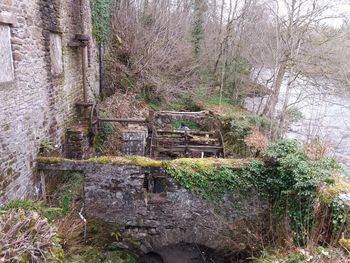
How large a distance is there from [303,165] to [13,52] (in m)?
5.50

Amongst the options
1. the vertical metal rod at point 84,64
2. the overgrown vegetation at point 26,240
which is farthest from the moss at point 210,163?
the vertical metal rod at point 84,64

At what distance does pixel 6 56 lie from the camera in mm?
4906

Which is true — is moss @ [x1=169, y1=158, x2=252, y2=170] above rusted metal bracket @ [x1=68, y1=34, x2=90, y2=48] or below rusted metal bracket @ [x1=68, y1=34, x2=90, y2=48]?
below

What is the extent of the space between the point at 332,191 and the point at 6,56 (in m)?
5.75

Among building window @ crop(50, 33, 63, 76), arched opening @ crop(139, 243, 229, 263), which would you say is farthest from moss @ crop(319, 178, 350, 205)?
building window @ crop(50, 33, 63, 76)

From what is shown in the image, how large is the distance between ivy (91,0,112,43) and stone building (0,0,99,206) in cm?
154

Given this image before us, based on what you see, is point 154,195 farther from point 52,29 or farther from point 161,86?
point 161,86

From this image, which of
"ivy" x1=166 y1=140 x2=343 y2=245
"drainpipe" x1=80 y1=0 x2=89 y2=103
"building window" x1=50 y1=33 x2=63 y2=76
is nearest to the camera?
"ivy" x1=166 y1=140 x2=343 y2=245

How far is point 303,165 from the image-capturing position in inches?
210

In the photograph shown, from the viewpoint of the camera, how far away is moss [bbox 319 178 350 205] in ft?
15.1

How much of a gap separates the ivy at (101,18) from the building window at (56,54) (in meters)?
3.18

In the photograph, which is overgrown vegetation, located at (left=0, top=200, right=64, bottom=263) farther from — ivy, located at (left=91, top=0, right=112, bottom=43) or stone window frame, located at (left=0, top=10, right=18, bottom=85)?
ivy, located at (left=91, top=0, right=112, bottom=43)

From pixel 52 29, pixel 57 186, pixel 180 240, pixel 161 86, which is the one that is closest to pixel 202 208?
pixel 180 240

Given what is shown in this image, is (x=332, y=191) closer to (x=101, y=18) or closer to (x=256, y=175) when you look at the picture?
(x=256, y=175)
